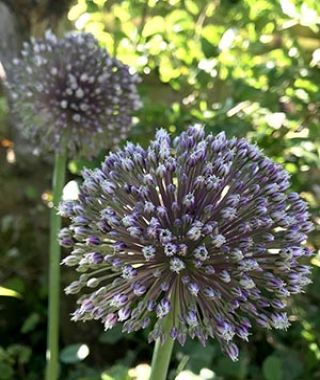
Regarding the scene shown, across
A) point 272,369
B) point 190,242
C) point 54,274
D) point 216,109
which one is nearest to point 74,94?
point 54,274

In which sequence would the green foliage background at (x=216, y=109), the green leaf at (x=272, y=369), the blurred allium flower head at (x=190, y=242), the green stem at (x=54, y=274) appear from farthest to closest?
the green foliage background at (x=216, y=109)
the green leaf at (x=272, y=369)
the green stem at (x=54, y=274)
the blurred allium flower head at (x=190, y=242)

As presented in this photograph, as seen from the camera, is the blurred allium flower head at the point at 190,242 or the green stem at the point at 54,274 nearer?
the blurred allium flower head at the point at 190,242

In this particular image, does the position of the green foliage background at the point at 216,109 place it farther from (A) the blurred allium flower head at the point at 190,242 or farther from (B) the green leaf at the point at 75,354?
(A) the blurred allium flower head at the point at 190,242

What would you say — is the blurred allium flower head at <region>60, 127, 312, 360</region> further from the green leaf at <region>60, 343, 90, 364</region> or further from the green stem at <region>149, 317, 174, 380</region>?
the green leaf at <region>60, 343, 90, 364</region>

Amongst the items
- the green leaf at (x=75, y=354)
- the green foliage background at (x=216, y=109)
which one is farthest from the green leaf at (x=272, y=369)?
the green leaf at (x=75, y=354)

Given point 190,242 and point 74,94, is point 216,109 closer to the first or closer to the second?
point 74,94

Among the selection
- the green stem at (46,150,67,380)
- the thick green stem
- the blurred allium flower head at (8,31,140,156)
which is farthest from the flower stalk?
the blurred allium flower head at (8,31,140,156)

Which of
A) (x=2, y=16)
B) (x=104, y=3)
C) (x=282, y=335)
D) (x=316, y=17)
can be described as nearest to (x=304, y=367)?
(x=282, y=335)

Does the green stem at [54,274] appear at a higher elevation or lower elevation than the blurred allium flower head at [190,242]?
higher
